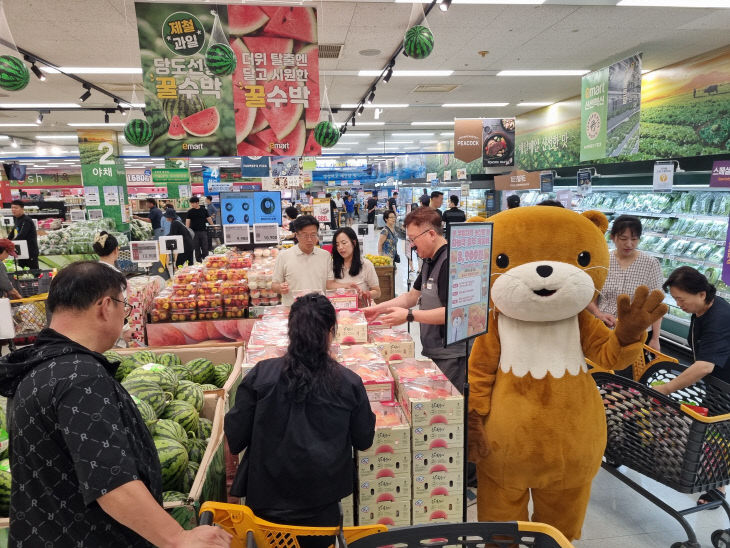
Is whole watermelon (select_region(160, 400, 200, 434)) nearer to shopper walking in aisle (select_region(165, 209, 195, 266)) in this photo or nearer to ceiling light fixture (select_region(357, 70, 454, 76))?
ceiling light fixture (select_region(357, 70, 454, 76))

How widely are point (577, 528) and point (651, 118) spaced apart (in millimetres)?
8517

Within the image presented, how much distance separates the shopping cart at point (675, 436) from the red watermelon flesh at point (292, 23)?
12.3 feet

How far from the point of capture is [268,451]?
1.82 metres

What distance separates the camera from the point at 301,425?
1.80m

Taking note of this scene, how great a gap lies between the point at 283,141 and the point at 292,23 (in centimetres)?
103

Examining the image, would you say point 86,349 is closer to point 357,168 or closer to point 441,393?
point 441,393

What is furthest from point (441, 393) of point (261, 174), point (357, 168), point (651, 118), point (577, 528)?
point (357, 168)

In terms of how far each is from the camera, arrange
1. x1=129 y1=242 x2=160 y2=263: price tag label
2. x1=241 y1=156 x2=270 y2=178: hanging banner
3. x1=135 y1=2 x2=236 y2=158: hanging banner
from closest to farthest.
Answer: x1=135 y1=2 x2=236 y2=158: hanging banner, x1=129 y1=242 x2=160 y2=263: price tag label, x1=241 y1=156 x2=270 y2=178: hanging banner

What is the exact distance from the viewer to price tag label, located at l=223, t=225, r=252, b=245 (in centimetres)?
698

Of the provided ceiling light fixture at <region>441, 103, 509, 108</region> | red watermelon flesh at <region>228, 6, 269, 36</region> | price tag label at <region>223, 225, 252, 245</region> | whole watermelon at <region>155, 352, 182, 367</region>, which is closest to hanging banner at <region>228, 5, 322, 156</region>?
red watermelon flesh at <region>228, 6, 269, 36</region>

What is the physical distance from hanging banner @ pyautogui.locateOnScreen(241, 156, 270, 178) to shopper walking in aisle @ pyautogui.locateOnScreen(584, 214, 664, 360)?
45.7 ft

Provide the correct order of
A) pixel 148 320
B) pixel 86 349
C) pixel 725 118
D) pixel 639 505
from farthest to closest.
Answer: pixel 725 118
pixel 148 320
pixel 639 505
pixel 86 349

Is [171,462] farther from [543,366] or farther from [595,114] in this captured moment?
[595,114]

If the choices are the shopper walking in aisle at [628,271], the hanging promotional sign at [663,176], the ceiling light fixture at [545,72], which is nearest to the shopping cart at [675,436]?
the shopper walking in aisle at [628,271]
